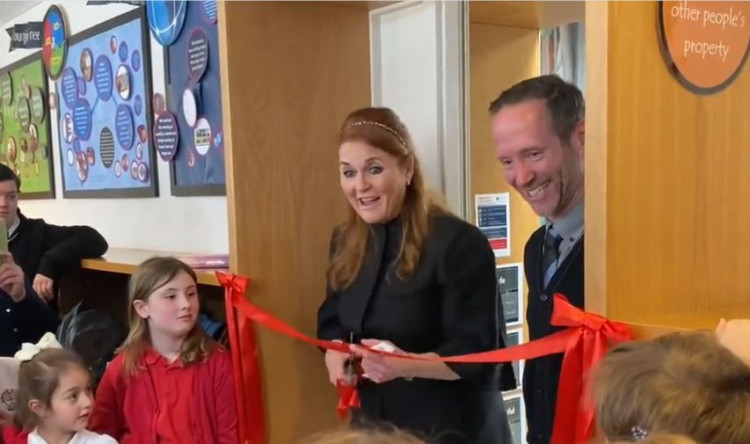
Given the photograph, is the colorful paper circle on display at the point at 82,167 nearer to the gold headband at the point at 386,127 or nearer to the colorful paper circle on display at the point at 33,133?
the colorful paper circle on display at the point at 33,133

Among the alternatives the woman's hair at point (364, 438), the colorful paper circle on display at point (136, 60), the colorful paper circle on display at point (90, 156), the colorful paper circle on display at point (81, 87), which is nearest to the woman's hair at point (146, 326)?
the woman's hair at point (364, 438)

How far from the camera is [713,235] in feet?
3.95

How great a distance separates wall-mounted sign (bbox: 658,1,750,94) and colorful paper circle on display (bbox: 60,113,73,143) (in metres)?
3.25

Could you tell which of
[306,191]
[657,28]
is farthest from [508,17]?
[657,28]

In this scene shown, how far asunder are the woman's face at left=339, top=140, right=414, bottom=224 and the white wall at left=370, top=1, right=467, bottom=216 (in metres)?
0.34

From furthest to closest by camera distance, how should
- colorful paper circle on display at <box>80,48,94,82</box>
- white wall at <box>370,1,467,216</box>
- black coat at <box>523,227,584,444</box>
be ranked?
colorful paper circle on display at <box>80,48,94,82</box> → white wall at <box>370,1,467,216</box> → black coat at <box>523,227,584,444</box>

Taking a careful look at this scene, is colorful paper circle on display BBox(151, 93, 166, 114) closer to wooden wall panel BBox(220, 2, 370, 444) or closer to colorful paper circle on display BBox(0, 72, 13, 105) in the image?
wooden wall panel BBox(220, 2, 370, 444)

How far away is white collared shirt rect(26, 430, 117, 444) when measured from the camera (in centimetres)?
184

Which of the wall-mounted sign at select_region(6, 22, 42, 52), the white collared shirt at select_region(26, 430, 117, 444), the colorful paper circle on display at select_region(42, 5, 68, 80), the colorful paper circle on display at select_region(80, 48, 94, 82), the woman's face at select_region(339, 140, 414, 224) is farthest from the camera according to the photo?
the wall-mounted sign at select_region(6, 22, 42, 52)

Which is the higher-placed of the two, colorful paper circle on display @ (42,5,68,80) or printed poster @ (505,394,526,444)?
colorful paper circle on display @ (42,5,68,80)

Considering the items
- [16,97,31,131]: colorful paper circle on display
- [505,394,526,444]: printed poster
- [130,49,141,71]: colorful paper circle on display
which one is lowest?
[505,394,526,444]: printed poster

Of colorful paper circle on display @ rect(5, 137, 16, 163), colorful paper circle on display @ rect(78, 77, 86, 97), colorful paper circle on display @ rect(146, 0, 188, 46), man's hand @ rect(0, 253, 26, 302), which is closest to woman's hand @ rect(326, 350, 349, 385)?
man's hand @ rect(0, 253, 26, 302)

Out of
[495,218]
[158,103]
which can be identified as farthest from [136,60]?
[495,218]

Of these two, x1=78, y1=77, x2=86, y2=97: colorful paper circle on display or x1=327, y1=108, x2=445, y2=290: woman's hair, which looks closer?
x1=327, y1=108, x2=445, y2=290: woman's hair
